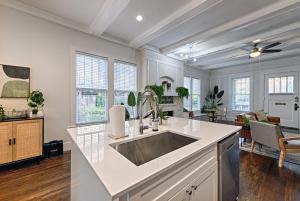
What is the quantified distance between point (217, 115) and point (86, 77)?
6.37 metres

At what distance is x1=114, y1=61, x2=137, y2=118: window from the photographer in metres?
4.33

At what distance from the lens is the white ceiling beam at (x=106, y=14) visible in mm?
2511

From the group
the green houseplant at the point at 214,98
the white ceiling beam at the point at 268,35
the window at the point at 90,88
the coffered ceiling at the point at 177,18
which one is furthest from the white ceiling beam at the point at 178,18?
the green houseplant at the point at 214,98

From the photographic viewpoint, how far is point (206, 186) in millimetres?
1217

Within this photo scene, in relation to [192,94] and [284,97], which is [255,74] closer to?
[284,97]

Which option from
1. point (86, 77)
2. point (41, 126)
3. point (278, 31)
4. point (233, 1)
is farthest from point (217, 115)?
point (41, 126)

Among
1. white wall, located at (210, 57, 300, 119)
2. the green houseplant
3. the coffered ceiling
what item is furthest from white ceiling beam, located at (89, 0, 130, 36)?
white wall, located at (210, 57, 300, 119)

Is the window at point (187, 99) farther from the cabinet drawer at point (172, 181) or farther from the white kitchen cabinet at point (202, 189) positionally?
the cabinet drawer at point (172, 181)

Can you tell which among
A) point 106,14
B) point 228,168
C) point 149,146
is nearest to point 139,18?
point 106,14

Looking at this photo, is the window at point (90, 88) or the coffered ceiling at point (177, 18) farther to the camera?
the window at point (90, 88)

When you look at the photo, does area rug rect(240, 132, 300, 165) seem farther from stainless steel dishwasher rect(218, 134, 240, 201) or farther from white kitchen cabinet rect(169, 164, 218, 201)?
white kitchen cabinet rect(169, 164, 218, 201)

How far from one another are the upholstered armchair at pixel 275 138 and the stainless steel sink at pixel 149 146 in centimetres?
225

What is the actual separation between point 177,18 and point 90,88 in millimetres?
2553

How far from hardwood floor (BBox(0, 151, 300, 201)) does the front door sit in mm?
4366
